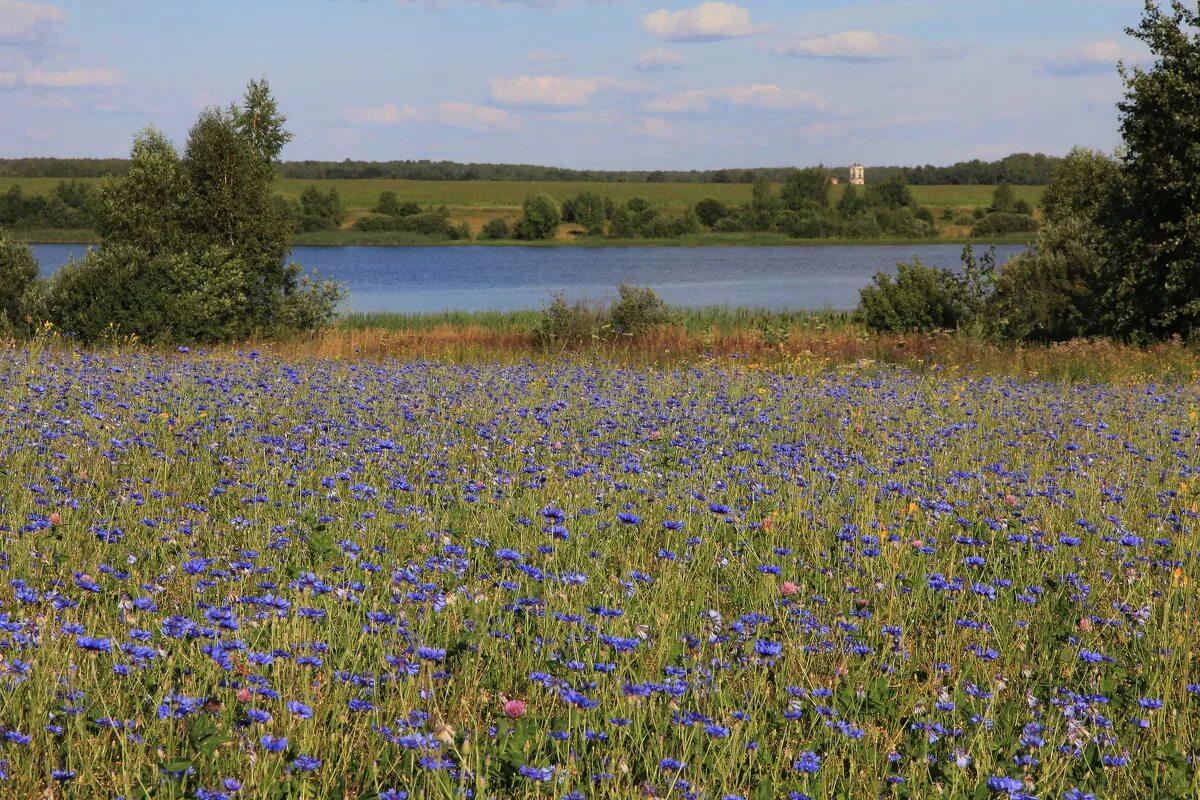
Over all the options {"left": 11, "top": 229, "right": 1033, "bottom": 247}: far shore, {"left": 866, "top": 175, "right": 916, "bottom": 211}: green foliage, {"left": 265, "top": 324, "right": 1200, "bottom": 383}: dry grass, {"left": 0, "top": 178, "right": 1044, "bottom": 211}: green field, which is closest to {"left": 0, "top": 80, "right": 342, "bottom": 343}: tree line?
{"left": 265, "top": 324, "right": 1200, "bottom": 383}: dry grass

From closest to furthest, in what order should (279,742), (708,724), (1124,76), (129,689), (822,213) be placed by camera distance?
(279,742) → (708,724) → (129,689) → (1124,76) → (822,213)

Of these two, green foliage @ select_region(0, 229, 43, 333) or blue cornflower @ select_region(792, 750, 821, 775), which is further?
green foliage @ select_region(0, 229, 43, 333)

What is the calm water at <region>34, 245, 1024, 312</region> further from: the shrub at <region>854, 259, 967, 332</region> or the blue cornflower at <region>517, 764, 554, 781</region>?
the blue cornflower at <region>517, 764, 554, 781</region>

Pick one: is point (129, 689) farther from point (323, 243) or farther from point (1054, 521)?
point (323, 243)

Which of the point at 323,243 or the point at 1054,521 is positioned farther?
the point at 323,243

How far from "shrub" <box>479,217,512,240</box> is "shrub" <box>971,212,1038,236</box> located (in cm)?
4769

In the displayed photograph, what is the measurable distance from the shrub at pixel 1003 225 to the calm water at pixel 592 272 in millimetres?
9849

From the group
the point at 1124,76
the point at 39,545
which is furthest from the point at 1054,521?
the point at 1124,76

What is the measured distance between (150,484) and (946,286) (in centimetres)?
2181

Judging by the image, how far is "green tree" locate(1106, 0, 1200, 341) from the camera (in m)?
19.9

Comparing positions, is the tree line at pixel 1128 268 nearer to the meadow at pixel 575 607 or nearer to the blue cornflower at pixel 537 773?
the meadow at pixel 575 607

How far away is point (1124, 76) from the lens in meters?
21.0

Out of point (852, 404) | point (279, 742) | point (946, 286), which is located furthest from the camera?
point (946, 286)

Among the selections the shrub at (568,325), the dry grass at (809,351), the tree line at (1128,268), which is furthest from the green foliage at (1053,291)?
the shrub at (568,325)
